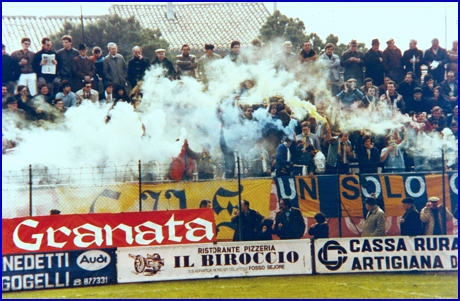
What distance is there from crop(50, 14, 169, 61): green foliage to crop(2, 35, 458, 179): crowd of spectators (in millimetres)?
7138

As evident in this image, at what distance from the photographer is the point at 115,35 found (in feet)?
84.4

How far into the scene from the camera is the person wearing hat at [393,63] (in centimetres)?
1802

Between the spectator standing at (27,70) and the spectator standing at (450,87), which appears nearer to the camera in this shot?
the spectator standing at (27,70)

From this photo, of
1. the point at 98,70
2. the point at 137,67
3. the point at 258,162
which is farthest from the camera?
the point at 137,67

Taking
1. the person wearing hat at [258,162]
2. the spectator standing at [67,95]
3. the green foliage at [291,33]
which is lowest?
the person wearing hat at [258,162]

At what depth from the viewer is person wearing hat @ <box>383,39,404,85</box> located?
709 inches

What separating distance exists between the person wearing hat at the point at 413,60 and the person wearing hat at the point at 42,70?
27.9ft

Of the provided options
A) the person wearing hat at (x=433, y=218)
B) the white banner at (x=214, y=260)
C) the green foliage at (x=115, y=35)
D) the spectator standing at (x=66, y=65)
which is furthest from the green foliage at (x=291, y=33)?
the white banner at (x=214, y=260)

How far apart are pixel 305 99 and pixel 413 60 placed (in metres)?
2.87

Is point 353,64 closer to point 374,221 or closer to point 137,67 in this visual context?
point 374,221

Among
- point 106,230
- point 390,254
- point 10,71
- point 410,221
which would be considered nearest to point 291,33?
point 10,71

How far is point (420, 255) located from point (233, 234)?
3.69m

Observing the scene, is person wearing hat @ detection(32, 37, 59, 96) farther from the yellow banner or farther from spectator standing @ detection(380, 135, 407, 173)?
spectator standing @ detection(380, 135, 407, 173)

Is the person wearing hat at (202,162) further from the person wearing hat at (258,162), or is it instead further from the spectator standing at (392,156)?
the spectator standing at (392,156)
